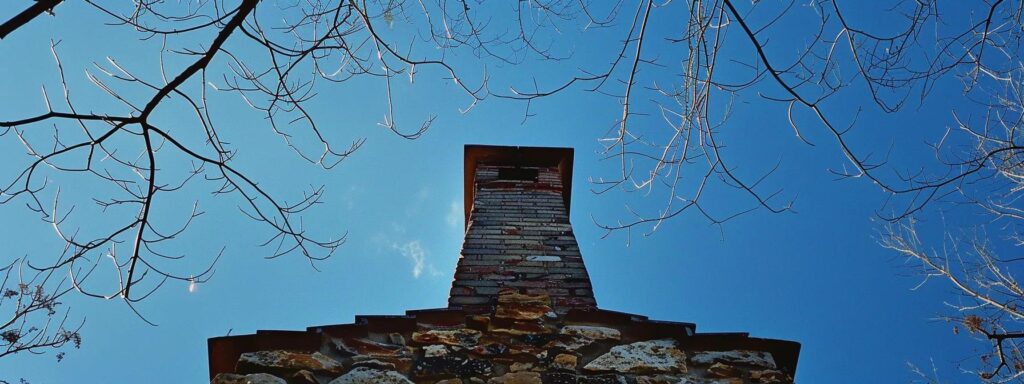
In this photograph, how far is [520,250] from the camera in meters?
4.86

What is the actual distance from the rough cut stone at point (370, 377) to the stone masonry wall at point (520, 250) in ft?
2.34

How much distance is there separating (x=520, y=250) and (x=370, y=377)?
1982mm

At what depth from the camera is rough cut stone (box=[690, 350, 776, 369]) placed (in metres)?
3.20

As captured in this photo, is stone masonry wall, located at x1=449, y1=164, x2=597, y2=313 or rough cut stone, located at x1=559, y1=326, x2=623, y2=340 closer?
rough cut stone, located at x1=559, y1=326, x2=623, y2=340

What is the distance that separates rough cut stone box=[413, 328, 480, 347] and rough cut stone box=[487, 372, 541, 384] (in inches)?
12.2

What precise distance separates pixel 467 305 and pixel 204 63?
2.05 metres

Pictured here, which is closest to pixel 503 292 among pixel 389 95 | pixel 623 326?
pixel 623 326

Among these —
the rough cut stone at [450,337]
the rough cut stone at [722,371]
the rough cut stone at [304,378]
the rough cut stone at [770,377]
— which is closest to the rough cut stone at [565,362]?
the rough cut stone at [450,337]

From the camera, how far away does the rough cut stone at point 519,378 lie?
307 centimetres

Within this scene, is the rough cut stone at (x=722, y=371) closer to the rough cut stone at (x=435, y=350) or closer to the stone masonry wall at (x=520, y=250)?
the stone masonry wall at (x=520, y=250)

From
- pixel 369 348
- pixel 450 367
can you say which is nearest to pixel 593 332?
pixel 450 367

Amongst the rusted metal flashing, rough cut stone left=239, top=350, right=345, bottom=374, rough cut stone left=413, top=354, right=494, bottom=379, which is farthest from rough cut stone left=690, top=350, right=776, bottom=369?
the rusted metal flashing

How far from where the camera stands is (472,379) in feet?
10.1

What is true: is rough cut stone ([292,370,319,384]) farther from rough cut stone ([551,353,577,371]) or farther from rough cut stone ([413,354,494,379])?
rough cut stone ([551,353,577,371])
